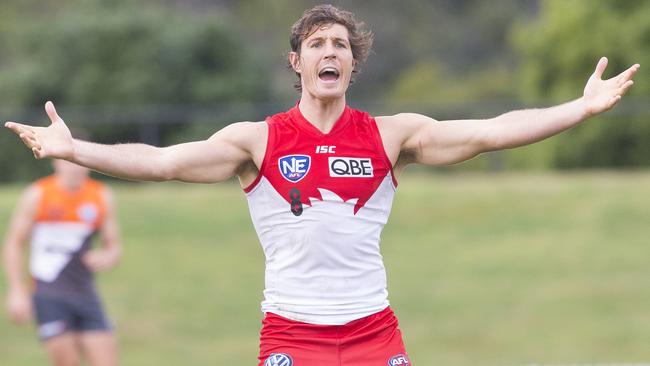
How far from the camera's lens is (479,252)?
18297 millimetres

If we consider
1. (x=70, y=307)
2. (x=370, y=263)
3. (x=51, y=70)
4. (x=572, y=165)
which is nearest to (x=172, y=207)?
(x=572, y=165)

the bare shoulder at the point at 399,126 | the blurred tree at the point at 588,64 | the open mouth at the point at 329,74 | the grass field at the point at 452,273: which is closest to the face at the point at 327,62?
the open mouth at the point at 329,74

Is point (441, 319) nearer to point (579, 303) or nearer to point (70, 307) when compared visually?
point (579, 303)

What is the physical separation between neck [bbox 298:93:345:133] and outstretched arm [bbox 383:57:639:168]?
0.23 metres

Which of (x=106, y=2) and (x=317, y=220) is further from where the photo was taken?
(x=106, y=2)

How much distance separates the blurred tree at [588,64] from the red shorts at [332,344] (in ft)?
59.5

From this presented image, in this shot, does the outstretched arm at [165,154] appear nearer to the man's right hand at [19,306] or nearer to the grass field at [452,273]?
the man's right hand at [19,306]

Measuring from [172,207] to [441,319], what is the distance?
5.80m

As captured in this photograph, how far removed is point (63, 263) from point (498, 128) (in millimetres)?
5083

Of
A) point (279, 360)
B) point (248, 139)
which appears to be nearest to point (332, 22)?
point (248, 139)

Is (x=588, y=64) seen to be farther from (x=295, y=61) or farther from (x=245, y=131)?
(x=245, y=131)

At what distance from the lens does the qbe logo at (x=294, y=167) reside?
5.54 m

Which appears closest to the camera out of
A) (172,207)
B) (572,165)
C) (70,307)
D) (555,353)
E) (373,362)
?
(373,362)

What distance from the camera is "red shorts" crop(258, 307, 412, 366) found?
5.43 meters
